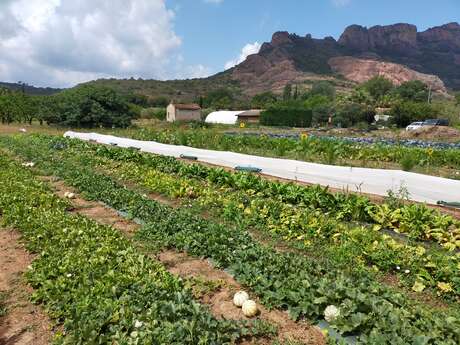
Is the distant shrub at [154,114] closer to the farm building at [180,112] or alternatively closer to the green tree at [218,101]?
the farm building at [180,112]

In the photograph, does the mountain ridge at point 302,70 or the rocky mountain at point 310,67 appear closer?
the mountain ridge at point 302,70

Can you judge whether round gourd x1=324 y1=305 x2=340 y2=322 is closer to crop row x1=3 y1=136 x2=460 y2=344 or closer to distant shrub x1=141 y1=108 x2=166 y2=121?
crop row x1=3 y1=136 x2=460 y2=344

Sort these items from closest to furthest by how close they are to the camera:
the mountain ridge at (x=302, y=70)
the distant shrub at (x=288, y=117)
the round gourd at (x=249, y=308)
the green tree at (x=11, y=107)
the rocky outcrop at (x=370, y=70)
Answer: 1. the round gourd at (x=249, y=308)
2. the green tree at (x=11, y=107)
3. the distant shrub at (x=288, y=117)
4. the mountain ridge at (x=302, y=70)
5. the rocky outcrop at (x=370, y=70)

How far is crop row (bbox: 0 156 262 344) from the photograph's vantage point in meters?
2.89

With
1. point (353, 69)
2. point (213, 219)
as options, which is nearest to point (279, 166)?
point (213, 219)

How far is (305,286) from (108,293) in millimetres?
1800

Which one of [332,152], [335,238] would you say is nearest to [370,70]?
[332,152]

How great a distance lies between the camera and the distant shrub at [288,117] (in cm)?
4645

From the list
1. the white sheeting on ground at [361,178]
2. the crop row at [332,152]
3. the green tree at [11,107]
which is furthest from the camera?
the green tree at [11,107]

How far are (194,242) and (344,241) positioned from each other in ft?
6.34

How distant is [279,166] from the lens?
1002cm

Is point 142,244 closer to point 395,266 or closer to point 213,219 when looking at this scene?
point 213,219

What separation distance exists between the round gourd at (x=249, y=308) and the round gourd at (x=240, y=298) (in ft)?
0.31

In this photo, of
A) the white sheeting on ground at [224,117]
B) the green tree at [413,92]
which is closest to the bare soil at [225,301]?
the white sheeting on ground at [224,117]
